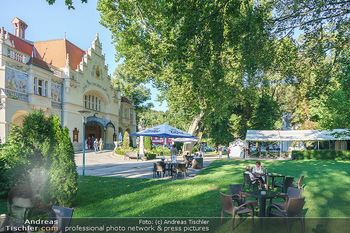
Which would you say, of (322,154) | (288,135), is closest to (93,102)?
(288,135)

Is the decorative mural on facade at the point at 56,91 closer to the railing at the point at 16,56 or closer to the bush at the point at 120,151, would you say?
the railing at the point at 16,56

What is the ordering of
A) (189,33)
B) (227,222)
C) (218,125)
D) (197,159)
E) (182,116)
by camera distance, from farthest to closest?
(218,125) → (182,116) → (197,159) → (189,33) → (227,222)

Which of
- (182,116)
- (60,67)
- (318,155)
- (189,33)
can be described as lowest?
(318,155)

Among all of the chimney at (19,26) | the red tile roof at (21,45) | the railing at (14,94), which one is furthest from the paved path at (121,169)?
the chimney at (19,26)

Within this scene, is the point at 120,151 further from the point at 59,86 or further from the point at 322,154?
the point at 322,154

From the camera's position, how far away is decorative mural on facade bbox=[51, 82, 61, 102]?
1120 inches

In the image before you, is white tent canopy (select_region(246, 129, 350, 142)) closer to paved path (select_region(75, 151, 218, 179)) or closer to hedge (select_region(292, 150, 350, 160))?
hedge (select_region(292, 150, 350, 160))

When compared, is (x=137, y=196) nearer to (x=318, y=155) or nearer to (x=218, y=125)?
(x=318, y=155)

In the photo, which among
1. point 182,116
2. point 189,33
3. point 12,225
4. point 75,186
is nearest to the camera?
point 12,225

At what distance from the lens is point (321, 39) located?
376 inches

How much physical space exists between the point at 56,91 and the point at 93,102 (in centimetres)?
812

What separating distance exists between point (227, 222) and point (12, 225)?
4.88 metres

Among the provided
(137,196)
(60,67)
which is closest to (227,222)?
(137,196)

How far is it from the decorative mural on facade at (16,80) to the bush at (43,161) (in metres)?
18.8
